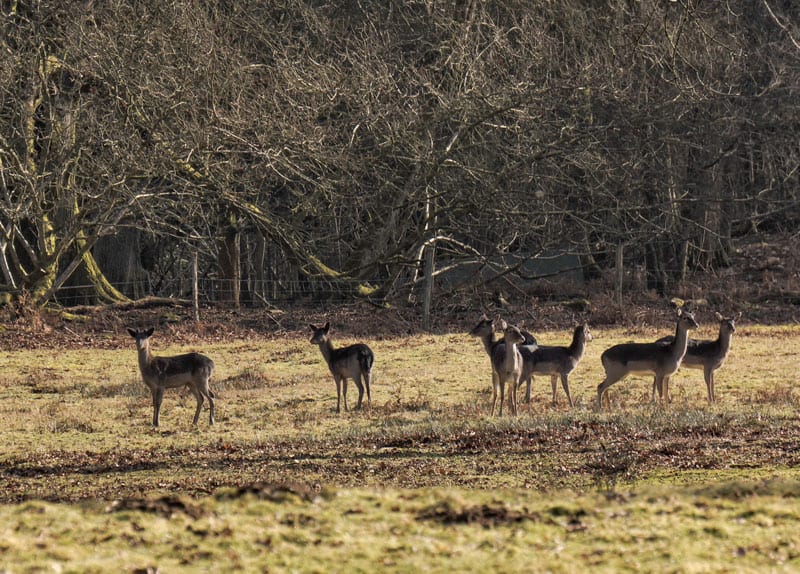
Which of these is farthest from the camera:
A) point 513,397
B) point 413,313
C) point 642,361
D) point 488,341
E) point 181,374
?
point 413,313

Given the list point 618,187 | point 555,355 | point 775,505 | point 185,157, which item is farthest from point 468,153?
point 775,505

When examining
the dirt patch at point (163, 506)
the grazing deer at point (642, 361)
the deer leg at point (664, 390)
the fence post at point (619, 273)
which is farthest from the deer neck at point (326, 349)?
the fence post at point (619, 273)

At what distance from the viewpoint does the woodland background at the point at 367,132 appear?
23.1 metres

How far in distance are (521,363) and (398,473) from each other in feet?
16.5

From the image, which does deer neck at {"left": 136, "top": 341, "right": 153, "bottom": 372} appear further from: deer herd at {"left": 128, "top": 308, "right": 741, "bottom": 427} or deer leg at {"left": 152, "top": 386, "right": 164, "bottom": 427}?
deer leg at {"left": 152, "top": 386, "right": 164, "bottom": 427}

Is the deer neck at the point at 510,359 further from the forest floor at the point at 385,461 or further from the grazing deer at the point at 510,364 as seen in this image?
the forest floor at the point at 385,461

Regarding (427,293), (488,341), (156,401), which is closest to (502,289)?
(427,293)

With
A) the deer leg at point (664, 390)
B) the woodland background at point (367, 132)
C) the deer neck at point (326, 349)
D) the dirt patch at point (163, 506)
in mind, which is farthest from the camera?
the woodland background at point (367, 132)

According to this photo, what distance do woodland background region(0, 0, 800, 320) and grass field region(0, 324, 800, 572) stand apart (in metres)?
4.27

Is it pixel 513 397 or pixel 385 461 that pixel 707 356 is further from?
pixel 385 461

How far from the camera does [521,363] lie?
15.9 meters

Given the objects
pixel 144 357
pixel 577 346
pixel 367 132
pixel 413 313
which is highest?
pixel 367 132

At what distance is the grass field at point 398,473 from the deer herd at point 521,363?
0.40m

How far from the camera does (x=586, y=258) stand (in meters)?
33.4
